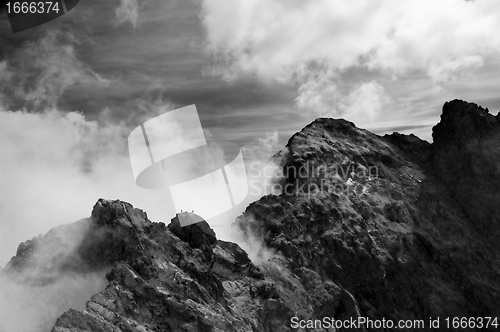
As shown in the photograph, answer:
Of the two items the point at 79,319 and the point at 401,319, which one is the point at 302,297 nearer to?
the point at 401,319

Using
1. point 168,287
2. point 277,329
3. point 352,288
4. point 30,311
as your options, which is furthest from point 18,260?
point 352,288

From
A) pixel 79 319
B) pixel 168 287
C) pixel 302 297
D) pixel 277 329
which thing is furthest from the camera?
pixel 302 297

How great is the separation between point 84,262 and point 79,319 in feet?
70.4

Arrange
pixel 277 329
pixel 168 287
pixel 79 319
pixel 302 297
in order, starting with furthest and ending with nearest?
pixel 302 297, pixel 277 329, pixel 168 287, pixel 79 319

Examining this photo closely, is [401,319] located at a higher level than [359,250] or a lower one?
lower

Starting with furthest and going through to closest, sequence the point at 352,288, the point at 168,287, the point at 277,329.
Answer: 1. the point at 352,288
2. the point at 277,329
3. the point at 168,287

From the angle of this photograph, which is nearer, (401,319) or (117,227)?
(117,227)

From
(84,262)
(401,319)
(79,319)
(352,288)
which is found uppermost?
(84,262)

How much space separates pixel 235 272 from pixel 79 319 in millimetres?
53456

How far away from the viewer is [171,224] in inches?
6403

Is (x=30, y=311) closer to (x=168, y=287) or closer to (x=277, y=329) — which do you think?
(x=168, y=287)

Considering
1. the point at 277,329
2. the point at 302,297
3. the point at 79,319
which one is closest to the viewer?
the point at 79,319

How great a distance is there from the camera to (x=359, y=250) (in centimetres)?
19988

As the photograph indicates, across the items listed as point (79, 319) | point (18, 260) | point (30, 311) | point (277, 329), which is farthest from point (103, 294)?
point (277, 329)
